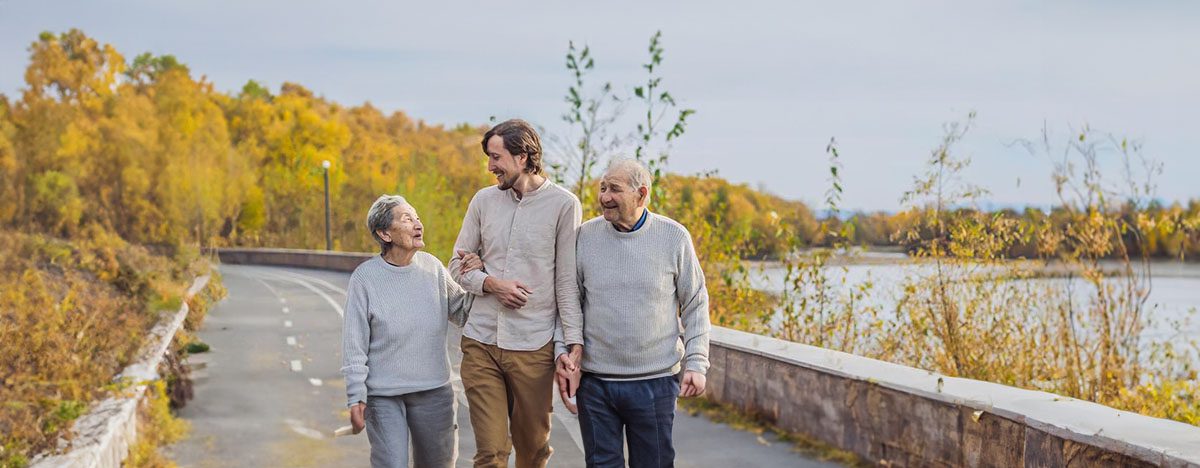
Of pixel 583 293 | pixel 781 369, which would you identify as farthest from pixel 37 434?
pixel 781 369

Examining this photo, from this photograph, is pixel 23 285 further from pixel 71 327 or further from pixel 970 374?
pixel 970 374

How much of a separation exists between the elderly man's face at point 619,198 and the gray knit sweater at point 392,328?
82 centimetres

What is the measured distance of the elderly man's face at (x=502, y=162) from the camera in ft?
16.1

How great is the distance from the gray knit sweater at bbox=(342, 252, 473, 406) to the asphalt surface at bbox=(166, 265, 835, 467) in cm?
303

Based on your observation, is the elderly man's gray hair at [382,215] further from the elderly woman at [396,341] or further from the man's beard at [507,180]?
the man's beard at [507,180]

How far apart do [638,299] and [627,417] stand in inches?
19.7

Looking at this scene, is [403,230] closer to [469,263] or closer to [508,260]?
[469,263]

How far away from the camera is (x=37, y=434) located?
22.3 feet

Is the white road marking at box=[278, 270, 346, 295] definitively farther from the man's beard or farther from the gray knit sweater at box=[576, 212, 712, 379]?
the gray knit sweater at box=[576, 212, 712, 379]

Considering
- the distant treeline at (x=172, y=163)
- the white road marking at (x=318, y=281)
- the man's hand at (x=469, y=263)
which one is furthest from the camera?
the distant treeline at (x=172, y=163)

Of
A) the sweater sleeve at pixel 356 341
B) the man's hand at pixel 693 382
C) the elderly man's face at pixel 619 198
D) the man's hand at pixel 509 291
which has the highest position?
the elderly man's face at pixel 619 198

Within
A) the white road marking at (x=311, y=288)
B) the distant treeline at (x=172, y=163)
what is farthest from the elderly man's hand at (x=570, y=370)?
the distant treeline at (x=172, y=163)

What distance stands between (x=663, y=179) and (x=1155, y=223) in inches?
205

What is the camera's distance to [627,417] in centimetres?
496
